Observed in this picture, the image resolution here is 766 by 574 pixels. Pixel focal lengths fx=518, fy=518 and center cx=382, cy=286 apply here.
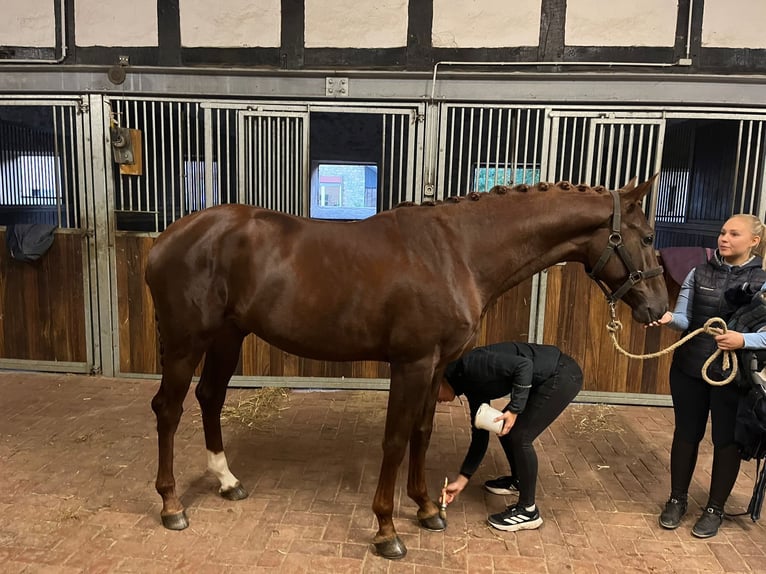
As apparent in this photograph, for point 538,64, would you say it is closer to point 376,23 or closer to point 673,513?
point 376,23

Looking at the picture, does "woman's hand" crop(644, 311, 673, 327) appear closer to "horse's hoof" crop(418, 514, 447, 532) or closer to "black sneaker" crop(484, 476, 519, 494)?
"black sneaker" crop(484, 476, 519, 494)

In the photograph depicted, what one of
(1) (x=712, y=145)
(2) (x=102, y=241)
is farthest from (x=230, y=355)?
(1) (x=712, y=145)

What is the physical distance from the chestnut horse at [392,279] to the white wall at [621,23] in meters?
2.31

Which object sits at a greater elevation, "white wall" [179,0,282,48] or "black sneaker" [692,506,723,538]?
"white wall" [179,0,282,48]

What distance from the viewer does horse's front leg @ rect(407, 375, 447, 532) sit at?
2.44 meters

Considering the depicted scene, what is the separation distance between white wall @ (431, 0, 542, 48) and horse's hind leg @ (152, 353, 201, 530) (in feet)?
10.3

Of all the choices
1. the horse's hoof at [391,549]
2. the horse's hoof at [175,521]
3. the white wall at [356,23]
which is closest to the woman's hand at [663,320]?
the horse's hoof at [391,549]

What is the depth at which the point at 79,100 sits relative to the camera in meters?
4.18

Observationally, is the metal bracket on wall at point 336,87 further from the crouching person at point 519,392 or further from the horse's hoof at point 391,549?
the horse's hoof at point 391,549

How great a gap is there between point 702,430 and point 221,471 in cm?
243

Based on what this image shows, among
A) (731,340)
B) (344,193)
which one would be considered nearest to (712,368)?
(731,340)

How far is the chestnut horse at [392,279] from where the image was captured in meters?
2.20

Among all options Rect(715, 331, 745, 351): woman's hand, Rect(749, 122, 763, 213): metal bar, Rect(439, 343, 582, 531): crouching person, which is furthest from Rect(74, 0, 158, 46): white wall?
Rect(749, 122, 763, 213): metal bar

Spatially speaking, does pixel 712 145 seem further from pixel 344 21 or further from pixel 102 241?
pixel 102 241
